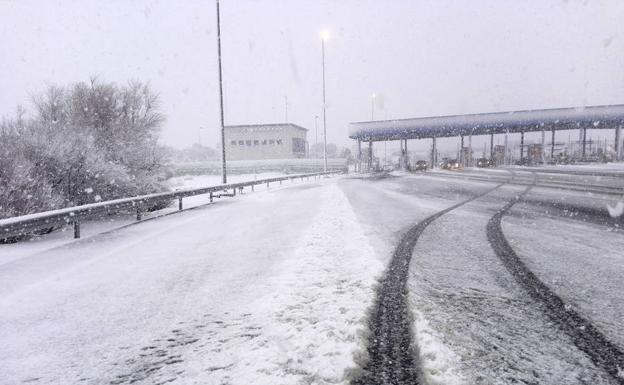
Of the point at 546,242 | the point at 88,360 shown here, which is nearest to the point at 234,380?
the point at 88,360

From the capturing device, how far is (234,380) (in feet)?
9.48

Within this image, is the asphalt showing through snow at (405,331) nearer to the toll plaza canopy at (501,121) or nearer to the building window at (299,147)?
the toll plaza canopy at (501,121)

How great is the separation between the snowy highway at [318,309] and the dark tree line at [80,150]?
3.29m

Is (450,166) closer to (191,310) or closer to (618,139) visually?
(618,139)

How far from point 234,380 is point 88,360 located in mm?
1381

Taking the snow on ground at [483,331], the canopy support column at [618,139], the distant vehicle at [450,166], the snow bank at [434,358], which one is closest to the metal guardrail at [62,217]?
the snow on ground at [483,331]

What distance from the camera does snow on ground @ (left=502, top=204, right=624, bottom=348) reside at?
421 cm

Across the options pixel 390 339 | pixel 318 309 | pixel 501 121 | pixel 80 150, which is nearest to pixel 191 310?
pixel 318 309

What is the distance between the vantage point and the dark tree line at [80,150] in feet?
36.9

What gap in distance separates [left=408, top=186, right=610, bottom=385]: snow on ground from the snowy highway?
0.05ft

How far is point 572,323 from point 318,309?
A: 93.2 inches

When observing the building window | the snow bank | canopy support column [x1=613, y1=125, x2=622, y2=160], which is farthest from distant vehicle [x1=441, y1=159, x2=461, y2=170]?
the snow bank

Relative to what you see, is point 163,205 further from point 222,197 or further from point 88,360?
point 88,360

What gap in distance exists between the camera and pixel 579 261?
6.24 meters
